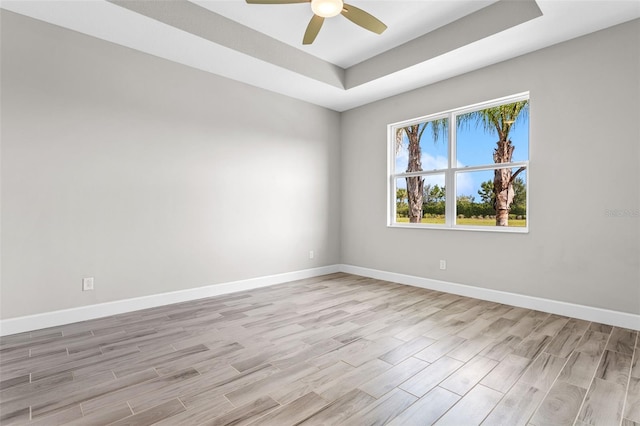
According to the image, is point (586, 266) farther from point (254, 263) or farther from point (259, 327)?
point (254, 263)

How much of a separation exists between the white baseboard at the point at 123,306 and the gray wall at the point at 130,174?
0.07 m

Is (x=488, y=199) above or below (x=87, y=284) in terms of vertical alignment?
above

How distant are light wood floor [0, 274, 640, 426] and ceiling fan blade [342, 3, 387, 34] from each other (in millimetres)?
2676

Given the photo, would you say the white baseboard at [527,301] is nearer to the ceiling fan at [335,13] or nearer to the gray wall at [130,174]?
the gray wall at [130,174]

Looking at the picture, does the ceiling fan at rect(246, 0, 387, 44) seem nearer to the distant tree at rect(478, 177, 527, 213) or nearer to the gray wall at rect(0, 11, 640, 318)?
the gray wall at rect(0, 11, 640, 318)

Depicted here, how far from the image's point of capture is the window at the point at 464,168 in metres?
3.70

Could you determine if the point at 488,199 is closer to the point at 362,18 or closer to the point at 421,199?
the point at 421,199

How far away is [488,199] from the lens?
3924mm

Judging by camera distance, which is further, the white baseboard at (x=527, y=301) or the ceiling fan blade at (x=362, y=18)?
the white baseboard at (x=527, y=301)

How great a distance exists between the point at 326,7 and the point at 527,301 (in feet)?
11.5

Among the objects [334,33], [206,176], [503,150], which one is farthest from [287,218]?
[503,150]

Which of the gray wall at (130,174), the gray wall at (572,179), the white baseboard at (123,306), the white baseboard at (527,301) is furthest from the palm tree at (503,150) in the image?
the white baseboard at (123,306)

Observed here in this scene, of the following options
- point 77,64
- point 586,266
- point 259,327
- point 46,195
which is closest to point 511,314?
point 586,266

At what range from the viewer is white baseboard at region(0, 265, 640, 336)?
9.36ft
